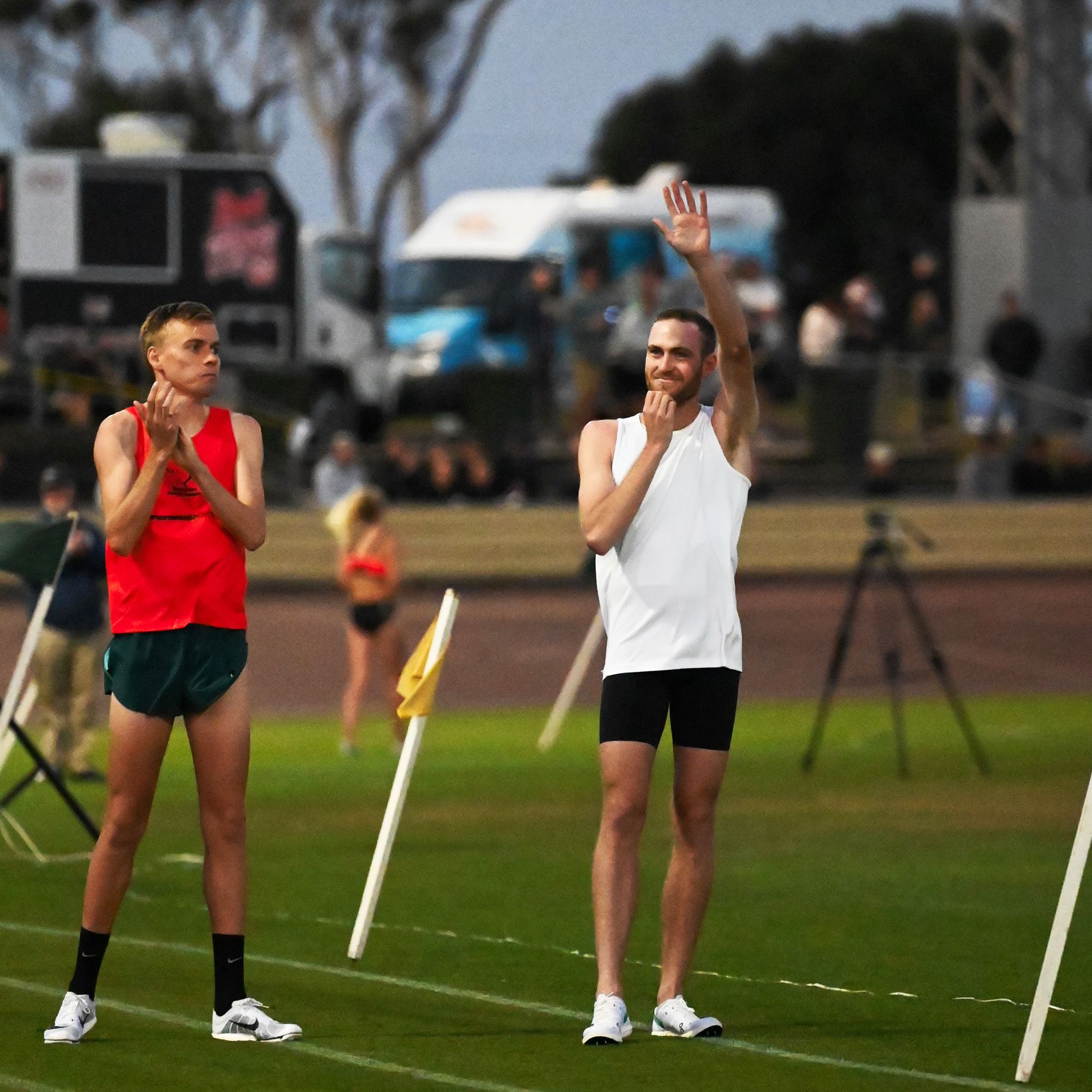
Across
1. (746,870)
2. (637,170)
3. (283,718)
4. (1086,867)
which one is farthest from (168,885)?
(637,170)

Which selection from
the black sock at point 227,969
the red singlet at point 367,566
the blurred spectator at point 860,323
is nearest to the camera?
the black sock at point 227,969

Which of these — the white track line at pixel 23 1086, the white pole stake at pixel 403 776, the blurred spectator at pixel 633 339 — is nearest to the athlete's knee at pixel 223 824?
the white track line at pixel 23 1086

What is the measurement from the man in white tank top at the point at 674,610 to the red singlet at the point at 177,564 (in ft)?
3.43

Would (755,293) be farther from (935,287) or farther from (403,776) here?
(935,287)

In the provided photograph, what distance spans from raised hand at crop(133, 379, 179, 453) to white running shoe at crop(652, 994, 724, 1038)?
7.17 ft

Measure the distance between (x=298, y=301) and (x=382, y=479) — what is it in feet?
10.9

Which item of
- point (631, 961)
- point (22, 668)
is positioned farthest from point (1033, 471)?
point (631, 961)

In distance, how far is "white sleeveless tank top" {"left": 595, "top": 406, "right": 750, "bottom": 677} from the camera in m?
7.45

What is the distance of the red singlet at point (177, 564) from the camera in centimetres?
731

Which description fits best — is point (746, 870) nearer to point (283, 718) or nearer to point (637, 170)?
point (283, 718)

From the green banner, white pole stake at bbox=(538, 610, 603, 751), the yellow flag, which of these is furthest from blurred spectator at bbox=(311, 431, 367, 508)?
the yellow flag

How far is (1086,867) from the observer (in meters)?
11.8

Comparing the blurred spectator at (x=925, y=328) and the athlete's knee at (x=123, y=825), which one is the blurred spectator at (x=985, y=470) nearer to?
the blurred spectator at (x=925, y=328)

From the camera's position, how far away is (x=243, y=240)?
30.7 metres
